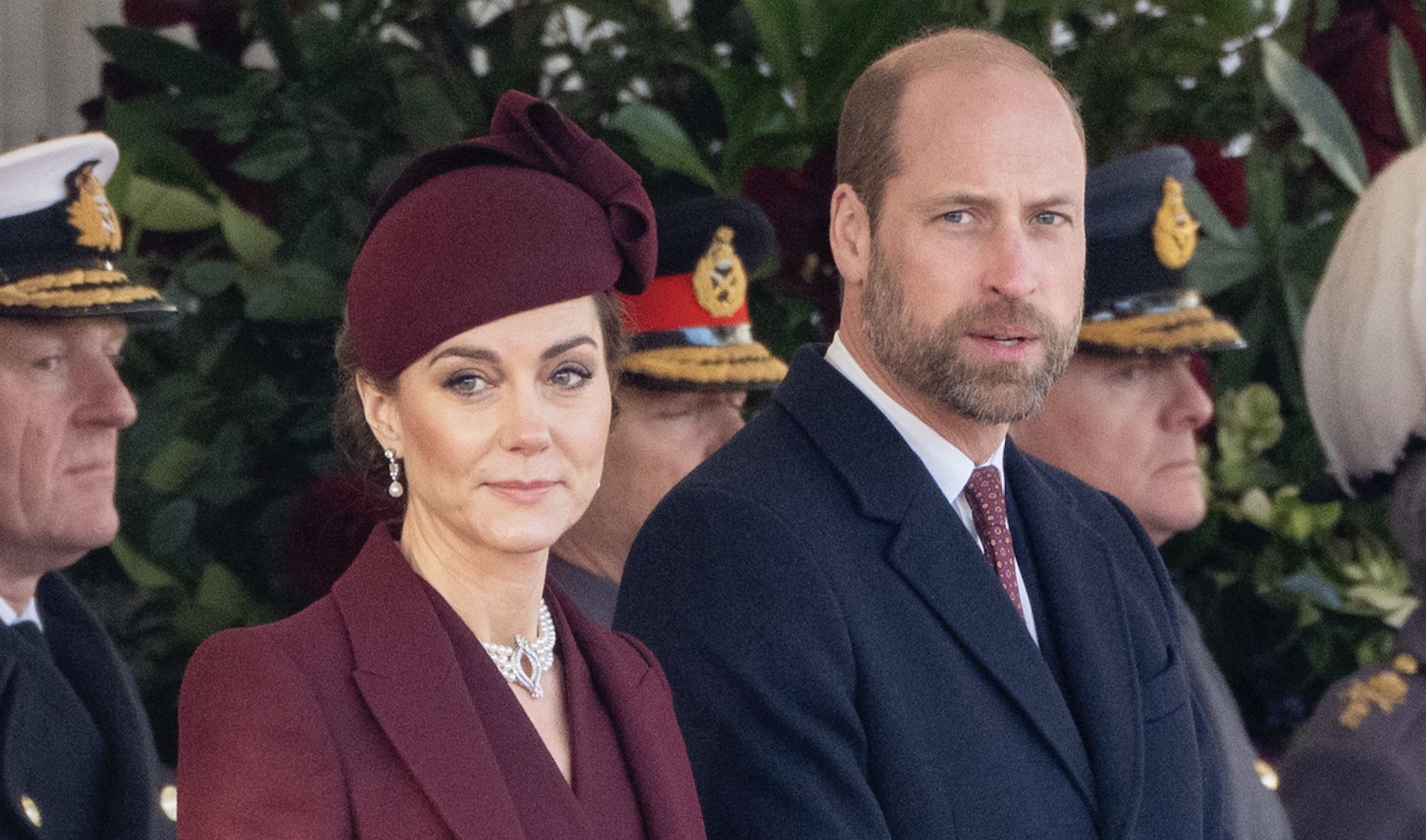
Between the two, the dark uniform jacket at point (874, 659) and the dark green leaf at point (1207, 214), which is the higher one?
the dark green leaf at point (1207, 214)

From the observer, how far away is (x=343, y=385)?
139 centimetres

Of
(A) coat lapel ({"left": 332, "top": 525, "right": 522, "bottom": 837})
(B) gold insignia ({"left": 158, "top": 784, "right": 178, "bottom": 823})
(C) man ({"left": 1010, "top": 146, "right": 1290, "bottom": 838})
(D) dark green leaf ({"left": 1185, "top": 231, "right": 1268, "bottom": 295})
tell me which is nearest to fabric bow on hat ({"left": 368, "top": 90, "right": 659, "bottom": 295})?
(A) coat lapel ({"left": 332, "top": 525, "right": 522, "bottom": 837})

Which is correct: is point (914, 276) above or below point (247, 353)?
above

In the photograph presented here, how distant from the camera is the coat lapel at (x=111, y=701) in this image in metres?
1.87

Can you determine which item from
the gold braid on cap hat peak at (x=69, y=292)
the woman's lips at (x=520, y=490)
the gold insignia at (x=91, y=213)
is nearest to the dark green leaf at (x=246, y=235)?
the gold insignia at (x=91, y=213)

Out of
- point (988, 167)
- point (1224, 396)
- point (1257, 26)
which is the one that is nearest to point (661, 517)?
point (988, 167)

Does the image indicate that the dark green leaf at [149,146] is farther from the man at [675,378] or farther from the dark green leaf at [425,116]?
the man at [675,378]

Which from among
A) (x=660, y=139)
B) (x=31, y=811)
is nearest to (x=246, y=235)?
(x=660, y=139)

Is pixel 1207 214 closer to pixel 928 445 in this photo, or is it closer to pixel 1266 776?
pixel 1266 776

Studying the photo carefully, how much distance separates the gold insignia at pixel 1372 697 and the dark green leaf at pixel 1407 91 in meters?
1.00

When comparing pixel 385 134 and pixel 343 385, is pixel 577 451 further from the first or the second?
pixel 385 134

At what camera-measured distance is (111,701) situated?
1953mm

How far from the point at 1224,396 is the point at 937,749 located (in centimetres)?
153

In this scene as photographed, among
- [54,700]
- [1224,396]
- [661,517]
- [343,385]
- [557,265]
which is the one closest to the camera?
[557,265]
